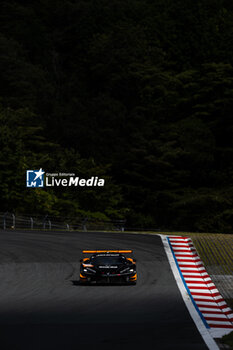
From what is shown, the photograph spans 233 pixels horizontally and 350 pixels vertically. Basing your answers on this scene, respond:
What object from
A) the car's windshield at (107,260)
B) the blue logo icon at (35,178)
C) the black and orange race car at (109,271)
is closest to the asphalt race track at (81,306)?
the black and orange race car at (109,271)

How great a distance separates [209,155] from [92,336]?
7103 cm

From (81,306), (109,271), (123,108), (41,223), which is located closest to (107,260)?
(109,271)

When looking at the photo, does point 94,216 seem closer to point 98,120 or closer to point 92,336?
point 98,120

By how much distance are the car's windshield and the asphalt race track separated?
88 centimetres

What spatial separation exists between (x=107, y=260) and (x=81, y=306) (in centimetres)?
520

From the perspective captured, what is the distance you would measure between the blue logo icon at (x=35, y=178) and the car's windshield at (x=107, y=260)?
38.1 metres

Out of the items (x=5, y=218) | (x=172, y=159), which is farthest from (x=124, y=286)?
(x=172, y=159)

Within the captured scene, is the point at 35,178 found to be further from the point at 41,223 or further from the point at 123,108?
the point at 123,108

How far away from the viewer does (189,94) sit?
308 feet

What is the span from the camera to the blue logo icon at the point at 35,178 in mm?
63688

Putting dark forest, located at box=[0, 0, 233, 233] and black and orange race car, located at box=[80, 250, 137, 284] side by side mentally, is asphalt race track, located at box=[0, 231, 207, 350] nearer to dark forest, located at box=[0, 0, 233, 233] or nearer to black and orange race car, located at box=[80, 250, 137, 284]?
black and orange race car, located at box=[80, 250, 137, 284]

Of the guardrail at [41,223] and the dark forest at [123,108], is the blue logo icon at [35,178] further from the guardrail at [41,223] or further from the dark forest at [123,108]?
the guardrail at [41,223]

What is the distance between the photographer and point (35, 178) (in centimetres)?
6494

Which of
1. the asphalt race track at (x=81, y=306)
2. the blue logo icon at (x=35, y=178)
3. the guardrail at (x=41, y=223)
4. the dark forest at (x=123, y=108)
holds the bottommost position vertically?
the asphalt race track at (x=81, y=306)
